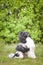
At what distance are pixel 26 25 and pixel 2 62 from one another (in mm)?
5219

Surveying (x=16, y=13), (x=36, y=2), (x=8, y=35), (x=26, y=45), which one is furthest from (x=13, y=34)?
(x=26, y=45)

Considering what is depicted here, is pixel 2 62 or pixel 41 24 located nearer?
pixel 2 62

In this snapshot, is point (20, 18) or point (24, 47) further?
point (20, 18)

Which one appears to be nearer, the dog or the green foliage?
the dog

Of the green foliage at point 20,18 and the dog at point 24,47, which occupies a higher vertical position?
the green foliage at point 20,18

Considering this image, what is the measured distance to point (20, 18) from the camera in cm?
1198

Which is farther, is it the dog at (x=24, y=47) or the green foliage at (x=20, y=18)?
the green foliage at (x=20, y=18)

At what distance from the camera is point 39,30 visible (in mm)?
11922

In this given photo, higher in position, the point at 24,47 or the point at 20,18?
the point at 20,18

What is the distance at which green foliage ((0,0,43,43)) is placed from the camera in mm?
11812

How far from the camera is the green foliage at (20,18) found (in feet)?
38.8

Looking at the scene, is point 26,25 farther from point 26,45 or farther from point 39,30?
point 26,45

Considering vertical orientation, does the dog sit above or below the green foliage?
below

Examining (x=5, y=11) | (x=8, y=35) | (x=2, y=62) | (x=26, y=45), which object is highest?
(x=5, y=11)
